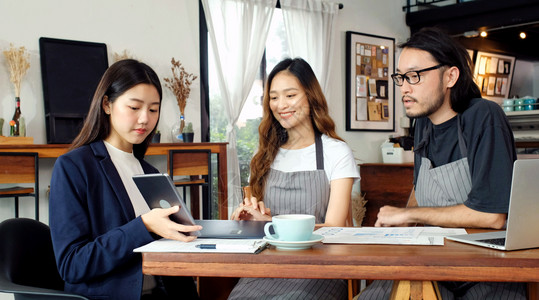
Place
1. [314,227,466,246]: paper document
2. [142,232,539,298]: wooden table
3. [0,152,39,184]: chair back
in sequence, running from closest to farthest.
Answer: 1. [142,232,539,298]: wooden table
2. [314,227,466,246]: paper document
3. [0,152,39,184]: chair back

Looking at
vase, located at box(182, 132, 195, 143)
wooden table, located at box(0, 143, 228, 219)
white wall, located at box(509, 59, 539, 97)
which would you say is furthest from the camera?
white wall, located at box(509, 59, 539, 97)

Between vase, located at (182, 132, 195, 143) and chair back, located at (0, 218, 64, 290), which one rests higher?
vase, located at (182, 132, 195, 143)

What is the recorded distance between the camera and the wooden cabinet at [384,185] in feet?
18.5

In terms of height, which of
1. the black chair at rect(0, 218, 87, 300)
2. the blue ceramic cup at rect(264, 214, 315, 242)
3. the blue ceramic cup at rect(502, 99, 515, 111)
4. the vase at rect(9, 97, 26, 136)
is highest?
the blue ceramic cup at rect(502, 99, 515, 111)

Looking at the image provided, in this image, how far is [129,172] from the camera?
1.71 metres

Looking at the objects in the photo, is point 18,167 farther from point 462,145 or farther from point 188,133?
point 462,145

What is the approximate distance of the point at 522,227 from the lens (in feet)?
4.19

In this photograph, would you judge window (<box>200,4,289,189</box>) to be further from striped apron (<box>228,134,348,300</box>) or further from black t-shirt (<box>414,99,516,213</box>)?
black t-shirt (<box>414,99,516,213</box>)

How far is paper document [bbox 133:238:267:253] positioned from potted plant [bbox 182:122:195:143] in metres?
3.05

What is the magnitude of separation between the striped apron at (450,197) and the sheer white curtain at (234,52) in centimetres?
295

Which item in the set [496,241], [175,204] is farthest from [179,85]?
[496,241]

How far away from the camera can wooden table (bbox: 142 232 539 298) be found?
1.17 m

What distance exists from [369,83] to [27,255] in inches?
209

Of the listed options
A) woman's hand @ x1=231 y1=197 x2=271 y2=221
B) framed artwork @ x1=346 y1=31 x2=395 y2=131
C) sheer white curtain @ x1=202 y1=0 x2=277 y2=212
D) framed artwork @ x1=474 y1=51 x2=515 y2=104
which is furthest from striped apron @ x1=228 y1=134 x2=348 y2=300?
framed artwork @ x1=474 y1=51 x2=515 y2=104
